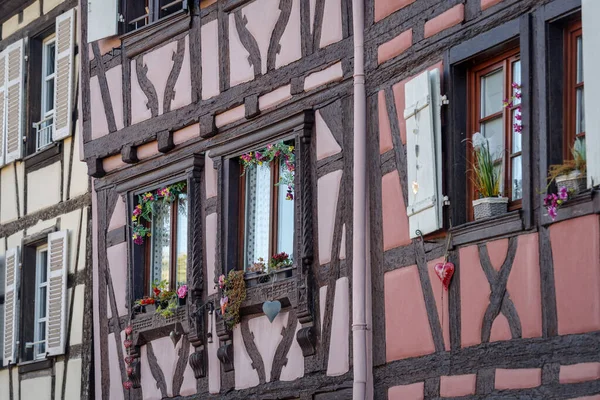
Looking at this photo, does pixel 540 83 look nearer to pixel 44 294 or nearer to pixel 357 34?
pixel 357 34

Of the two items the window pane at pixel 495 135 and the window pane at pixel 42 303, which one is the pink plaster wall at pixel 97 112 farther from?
the window pane at pixel 495 135

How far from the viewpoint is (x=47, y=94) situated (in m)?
16.6

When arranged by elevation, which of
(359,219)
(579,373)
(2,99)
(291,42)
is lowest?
(579,373)

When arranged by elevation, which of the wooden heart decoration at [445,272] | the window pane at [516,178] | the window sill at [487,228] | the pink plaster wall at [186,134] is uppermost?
the pink plaster wall at [186,134]

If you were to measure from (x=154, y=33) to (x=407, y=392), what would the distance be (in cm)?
478

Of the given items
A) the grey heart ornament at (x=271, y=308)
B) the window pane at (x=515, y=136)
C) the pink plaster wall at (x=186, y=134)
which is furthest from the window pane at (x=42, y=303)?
the window pane at (x=515, y=136)

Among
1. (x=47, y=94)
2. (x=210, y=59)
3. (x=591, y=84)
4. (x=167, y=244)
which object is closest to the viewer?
(x=591, y=84)

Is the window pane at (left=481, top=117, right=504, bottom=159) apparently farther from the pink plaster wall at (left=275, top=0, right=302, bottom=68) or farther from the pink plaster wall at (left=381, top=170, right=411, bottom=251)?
the pink plaster wall at (left=275, top=0, right=302, bottom=68)

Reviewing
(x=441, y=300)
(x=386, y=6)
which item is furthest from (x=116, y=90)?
(x=441, y=300)

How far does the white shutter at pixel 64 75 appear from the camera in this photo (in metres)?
15.6

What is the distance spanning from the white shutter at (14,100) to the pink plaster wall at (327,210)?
5.65m

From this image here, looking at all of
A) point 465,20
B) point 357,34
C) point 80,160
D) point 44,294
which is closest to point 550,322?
point 465,20

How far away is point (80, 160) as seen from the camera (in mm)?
15039

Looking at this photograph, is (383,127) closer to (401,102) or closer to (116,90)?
(401,102)
